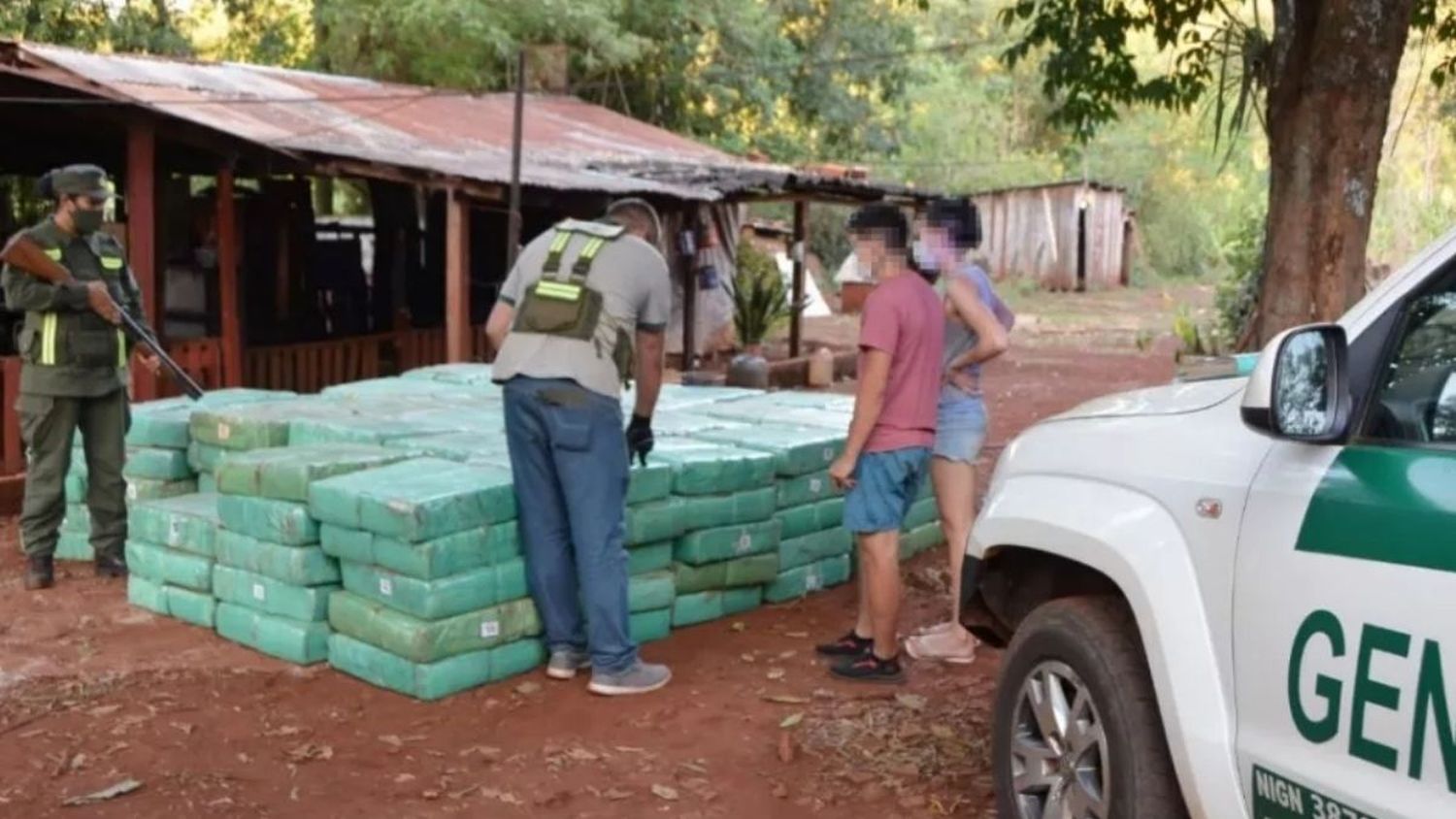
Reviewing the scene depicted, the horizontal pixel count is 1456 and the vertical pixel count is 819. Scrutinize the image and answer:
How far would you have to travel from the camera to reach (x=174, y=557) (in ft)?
20.2

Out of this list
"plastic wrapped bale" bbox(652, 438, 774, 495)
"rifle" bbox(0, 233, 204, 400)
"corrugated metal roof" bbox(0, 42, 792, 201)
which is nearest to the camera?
"plastic wrapped bale" bbox(652, 438, 774, 495)

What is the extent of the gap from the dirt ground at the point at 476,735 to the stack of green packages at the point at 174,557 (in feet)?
0.36

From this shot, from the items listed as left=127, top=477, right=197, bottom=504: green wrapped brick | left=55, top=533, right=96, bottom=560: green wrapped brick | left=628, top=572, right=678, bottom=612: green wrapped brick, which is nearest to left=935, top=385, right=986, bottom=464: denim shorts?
left=628, top=572, right=678, bottom=612: green wrapped brick

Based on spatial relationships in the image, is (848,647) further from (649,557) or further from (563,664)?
(563,664)

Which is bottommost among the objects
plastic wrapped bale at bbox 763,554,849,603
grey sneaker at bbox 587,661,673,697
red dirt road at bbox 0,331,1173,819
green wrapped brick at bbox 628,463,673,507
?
red dirt road at bbox 0,331,1173,819

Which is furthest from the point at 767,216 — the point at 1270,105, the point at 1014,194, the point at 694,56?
the point at 1270,105

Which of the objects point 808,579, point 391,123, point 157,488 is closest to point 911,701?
point 808,579

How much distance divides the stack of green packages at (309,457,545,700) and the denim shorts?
166 centimetres

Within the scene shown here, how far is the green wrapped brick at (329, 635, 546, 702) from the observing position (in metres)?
5.14

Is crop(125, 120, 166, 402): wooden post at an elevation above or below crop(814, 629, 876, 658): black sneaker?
above

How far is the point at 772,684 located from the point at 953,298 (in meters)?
1.60

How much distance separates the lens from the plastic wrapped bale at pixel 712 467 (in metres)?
5.96

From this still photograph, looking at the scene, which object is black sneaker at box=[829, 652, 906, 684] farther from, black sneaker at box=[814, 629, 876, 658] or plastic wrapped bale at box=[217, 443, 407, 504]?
plastic wrapped bale at box=[217, 443, 407, 504]

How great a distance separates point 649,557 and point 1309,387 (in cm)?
361
